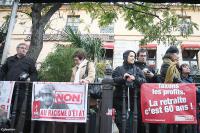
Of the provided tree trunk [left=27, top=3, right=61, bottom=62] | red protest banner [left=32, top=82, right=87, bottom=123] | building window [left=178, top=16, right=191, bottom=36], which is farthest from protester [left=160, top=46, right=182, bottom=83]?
building window [left=178, top=16, right=191, bottom=36]

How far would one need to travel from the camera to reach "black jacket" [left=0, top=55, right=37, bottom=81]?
6.04 m

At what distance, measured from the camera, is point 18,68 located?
19.9 feet

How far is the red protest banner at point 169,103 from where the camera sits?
5070 mm

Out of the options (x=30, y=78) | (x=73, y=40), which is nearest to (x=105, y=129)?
(x=30, y=78)

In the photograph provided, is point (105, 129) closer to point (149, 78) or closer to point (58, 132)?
point (58, 132)

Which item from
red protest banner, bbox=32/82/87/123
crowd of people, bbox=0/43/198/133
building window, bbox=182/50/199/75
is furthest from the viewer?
building window, bbox=182/50/199/75

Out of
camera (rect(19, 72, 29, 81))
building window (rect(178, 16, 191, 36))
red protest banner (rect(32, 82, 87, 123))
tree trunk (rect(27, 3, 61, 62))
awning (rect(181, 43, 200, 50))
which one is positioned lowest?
red protest banner (rect(32, 82, 87, 123))

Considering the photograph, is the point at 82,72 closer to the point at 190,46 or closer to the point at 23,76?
the point at 23,76

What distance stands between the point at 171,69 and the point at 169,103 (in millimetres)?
573

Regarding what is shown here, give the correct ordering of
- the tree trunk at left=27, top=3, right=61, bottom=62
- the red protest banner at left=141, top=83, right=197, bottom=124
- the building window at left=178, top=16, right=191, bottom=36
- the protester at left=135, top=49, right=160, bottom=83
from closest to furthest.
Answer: the red protest banner at left=141, top=83, right=197, bottom=124, the protester at left=135, top=49, right=160, bottom=83, the tree trunk at left=27, top=3, right=61, bottom=62, the building window at left=178, top=16, right=191, bottom=36

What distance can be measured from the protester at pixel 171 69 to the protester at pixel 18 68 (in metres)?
2.31

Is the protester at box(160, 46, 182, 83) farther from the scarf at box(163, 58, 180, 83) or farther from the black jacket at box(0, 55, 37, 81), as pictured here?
the black jacket at box(0, 55, 37, 81)

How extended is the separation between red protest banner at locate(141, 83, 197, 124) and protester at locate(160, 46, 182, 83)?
269mm

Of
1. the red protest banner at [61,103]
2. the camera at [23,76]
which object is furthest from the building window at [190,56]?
the red protest banner at [61,103]
